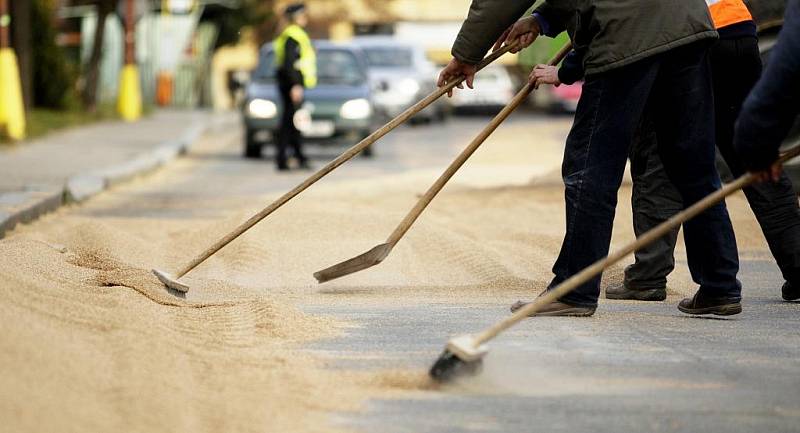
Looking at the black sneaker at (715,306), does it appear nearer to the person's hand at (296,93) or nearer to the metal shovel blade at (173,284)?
the metal shovel blade at (173,284)

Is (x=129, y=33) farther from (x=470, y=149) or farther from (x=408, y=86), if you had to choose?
(x=470, y=149)

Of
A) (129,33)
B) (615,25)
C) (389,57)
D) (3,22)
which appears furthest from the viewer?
(389,57)

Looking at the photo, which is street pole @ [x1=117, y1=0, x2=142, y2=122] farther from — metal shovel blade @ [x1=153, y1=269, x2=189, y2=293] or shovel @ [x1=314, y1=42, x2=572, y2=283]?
metal shovel blade @ [x1=153, y1=269, x2=189, y2=293]

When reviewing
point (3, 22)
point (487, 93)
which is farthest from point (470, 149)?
point (487, 93)

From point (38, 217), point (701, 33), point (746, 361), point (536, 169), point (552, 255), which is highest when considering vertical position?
point (701, 33)

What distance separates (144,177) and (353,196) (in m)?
4.41

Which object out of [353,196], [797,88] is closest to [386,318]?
[797,88]

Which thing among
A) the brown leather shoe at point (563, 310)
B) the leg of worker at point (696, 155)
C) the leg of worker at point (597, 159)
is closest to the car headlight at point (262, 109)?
the leg of worker at point (696, 155)

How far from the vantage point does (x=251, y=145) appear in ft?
70.6

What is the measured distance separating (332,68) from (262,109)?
5.22 feet

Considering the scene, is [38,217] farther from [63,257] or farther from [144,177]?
[144,177]

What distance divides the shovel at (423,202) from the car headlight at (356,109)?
14.1 m

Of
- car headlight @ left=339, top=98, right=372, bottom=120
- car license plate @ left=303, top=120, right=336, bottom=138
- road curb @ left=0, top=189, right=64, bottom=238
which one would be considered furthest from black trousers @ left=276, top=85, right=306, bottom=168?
road curb @ left=0, top=189, right=64, bottom=238

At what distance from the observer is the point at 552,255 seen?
28.8 feet
